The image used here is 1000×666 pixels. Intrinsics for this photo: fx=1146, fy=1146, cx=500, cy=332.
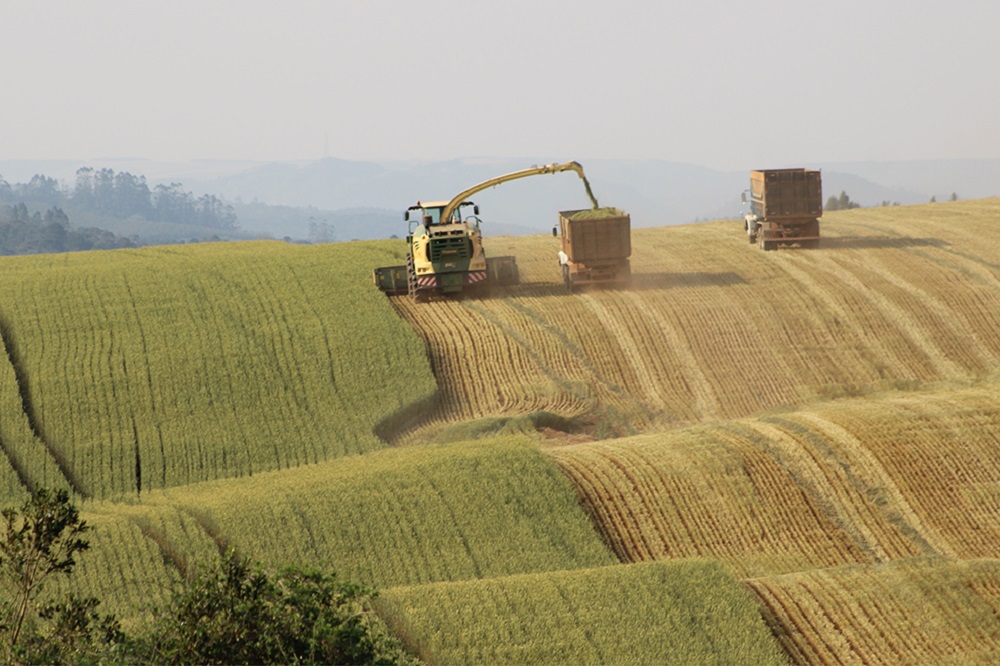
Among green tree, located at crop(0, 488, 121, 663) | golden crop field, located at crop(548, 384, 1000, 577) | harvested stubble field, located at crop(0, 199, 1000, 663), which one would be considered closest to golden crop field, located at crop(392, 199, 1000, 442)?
harvested stubble field, located at crop(0, 199, 1000, 663)

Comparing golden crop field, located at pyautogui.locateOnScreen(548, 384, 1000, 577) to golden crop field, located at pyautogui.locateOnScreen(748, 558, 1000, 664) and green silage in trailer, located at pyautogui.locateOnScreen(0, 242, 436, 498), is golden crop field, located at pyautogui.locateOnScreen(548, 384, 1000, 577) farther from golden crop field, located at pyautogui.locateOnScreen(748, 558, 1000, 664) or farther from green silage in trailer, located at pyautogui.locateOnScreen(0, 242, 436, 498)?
green silage in trailer, located at pyautogui.locateOnScreen(0, 242, 436, 498)

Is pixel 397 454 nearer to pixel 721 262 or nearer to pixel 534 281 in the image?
pixel 534 281

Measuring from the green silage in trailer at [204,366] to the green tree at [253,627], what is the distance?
16.1m

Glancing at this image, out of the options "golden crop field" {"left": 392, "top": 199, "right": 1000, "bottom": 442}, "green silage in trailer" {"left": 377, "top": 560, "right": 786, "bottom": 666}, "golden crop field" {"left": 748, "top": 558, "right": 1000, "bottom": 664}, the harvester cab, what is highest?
the harvester cab

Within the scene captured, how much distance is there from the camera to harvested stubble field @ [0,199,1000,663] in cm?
1947

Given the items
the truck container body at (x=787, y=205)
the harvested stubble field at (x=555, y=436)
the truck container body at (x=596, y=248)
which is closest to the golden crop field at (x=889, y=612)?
the harvested stubble field at (x=555, y=436)

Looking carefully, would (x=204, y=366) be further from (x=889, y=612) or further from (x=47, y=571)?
(x=889, y=612)

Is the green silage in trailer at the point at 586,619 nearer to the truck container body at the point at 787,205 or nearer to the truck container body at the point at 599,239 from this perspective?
the truck container body at the point at 599,239

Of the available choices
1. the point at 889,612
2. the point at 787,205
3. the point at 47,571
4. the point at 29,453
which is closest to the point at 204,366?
the point at 29,453

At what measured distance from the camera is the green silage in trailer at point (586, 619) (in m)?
17.5

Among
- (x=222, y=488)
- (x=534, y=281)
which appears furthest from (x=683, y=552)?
(x=534, y=281)

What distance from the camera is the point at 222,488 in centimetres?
2697

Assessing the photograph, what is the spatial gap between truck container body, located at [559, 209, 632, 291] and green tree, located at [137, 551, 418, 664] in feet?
87.5

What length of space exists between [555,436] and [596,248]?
11.2 metres
